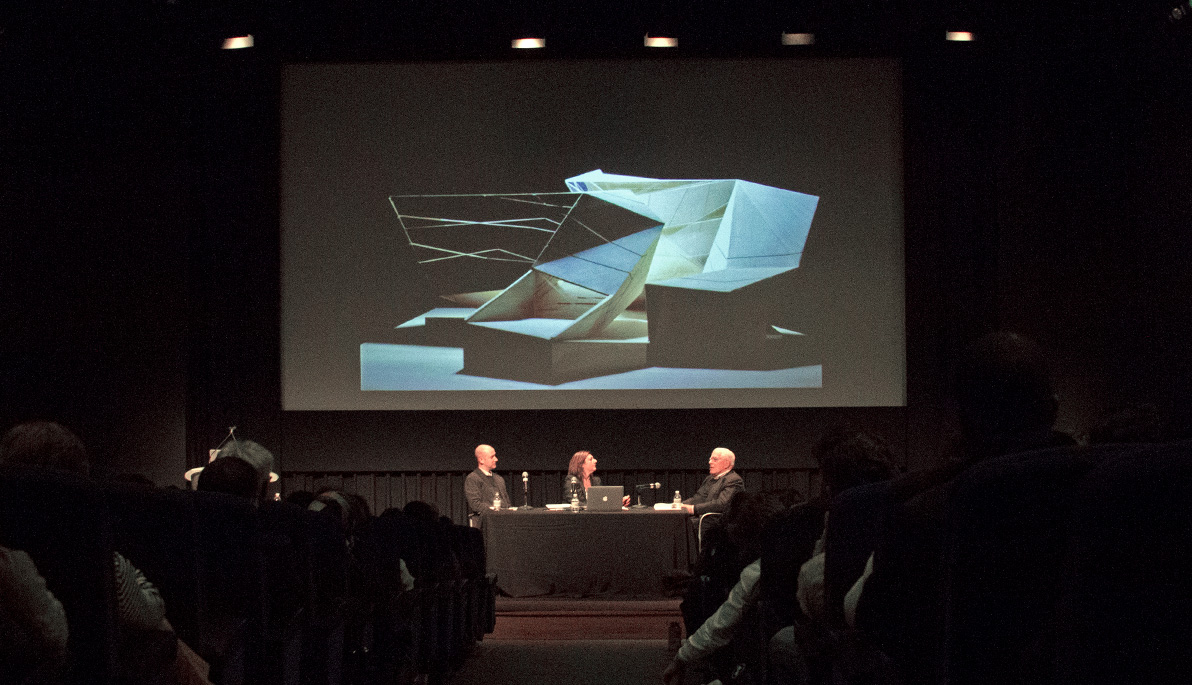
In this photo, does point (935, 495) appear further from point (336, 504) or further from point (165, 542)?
point (336, 504)

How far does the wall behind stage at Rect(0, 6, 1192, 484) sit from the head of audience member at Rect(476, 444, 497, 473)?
0.67 metres

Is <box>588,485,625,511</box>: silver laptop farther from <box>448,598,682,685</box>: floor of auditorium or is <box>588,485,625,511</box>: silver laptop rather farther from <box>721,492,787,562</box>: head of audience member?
<box>721,492,787,562</box>: head of audience member

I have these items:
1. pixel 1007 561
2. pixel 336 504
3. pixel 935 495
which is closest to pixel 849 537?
pixel 935 495

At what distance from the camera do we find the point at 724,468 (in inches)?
328

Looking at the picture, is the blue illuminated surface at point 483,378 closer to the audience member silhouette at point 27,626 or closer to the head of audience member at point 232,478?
the head of audience member at point 232,478

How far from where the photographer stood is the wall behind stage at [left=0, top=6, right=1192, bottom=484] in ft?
28.7

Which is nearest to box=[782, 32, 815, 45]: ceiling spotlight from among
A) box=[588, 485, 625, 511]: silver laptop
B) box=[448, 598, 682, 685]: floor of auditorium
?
box=[588, 485, 625, 511]: silver laptop

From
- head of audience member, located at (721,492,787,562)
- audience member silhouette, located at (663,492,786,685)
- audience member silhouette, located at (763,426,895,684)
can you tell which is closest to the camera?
audience member silhouette, located at (763,426,895,684)

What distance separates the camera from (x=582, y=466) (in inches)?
342

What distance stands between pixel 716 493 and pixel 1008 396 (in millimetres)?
6527

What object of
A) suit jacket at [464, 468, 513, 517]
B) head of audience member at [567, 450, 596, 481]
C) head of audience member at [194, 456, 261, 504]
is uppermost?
head of audience member at [194, 456, 261, 504]

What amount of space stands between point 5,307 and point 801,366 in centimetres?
586

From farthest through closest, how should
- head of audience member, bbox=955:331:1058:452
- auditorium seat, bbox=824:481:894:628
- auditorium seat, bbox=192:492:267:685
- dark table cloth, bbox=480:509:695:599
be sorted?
dark table cloth, bbox=480:509:695:599
auditorium seat, bbox=192:492:267:685
auditorium seat, bbox=824:481:894:628
head of audience member, bbox=955:331:1058:452

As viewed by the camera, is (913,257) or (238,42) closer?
(238,42)
